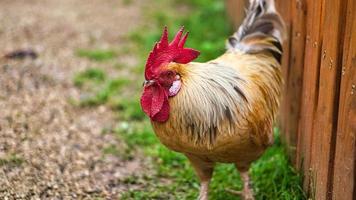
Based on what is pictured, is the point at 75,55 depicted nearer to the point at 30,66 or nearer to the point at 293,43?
the point at 30,66

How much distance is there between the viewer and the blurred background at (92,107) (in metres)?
4.64

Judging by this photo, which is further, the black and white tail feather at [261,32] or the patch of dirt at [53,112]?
the patch of dirt at [53,112]

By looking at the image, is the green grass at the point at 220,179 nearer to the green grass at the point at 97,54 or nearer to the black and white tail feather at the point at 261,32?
the black and white tail feather at the point at 261,32

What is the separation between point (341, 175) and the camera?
11.0 ft

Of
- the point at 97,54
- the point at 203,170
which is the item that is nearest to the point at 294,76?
the point at 203,170

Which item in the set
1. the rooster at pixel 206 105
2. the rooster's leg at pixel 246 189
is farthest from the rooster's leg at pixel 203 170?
the rooster's leg at pixel 246 189

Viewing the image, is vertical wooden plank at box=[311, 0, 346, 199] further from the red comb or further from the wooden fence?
the red comb

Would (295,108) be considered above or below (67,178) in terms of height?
above

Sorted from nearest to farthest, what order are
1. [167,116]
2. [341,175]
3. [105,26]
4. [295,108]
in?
[341,175], [167,116], [295,108], [105,26]

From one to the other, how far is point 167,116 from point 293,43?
1.50 meters

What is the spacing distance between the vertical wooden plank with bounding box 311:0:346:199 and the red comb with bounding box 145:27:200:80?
82cm

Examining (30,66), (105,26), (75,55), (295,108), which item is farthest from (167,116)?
(105,26)

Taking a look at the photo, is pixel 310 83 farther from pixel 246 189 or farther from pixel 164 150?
pixel 164 150

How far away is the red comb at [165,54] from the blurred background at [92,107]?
50.2 inches
